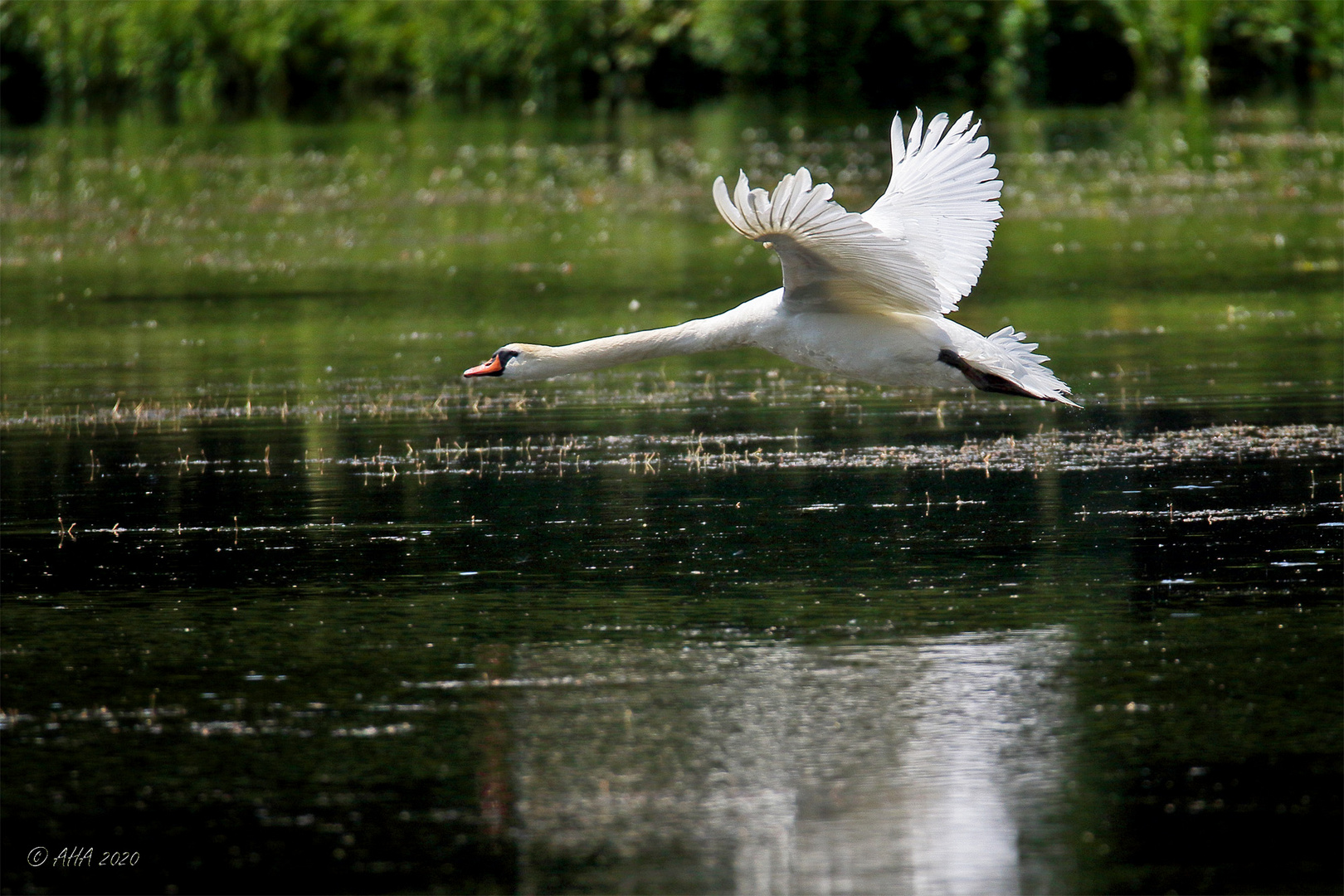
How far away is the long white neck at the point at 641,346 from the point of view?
828 cm

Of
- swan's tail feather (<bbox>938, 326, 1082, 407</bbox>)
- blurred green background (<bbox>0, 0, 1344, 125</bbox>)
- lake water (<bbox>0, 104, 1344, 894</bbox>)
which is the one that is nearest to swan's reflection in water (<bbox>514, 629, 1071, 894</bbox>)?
lake water (<bbox>0, 104, 1344, 894</bbox>)

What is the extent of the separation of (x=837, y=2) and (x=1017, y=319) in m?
34.5

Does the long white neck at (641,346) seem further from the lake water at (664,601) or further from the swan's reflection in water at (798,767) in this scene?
the swan's reflection in water at (798,767)

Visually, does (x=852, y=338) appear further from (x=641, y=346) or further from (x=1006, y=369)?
(x=641, y=346)

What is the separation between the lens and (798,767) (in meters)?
5.36

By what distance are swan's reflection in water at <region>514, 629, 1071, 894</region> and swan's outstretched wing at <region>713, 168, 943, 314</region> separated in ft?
5.49

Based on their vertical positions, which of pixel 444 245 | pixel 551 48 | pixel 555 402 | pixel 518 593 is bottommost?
pixel 518 593

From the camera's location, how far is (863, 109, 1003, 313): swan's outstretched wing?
29.5 ft

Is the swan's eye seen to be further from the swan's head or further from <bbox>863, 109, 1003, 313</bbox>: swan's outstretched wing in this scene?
<bbox>863, 109, 1003, 313</bbox>: swan's outstretched wing

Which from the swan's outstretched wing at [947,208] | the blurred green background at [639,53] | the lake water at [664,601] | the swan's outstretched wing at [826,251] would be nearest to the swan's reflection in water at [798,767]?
the lake water at [664,601]

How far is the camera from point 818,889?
4570 millimetres

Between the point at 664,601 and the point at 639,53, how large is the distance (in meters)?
43.6

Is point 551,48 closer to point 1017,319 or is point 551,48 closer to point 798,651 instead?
point 1017,319

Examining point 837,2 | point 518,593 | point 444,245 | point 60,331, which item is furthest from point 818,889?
point 837,2
